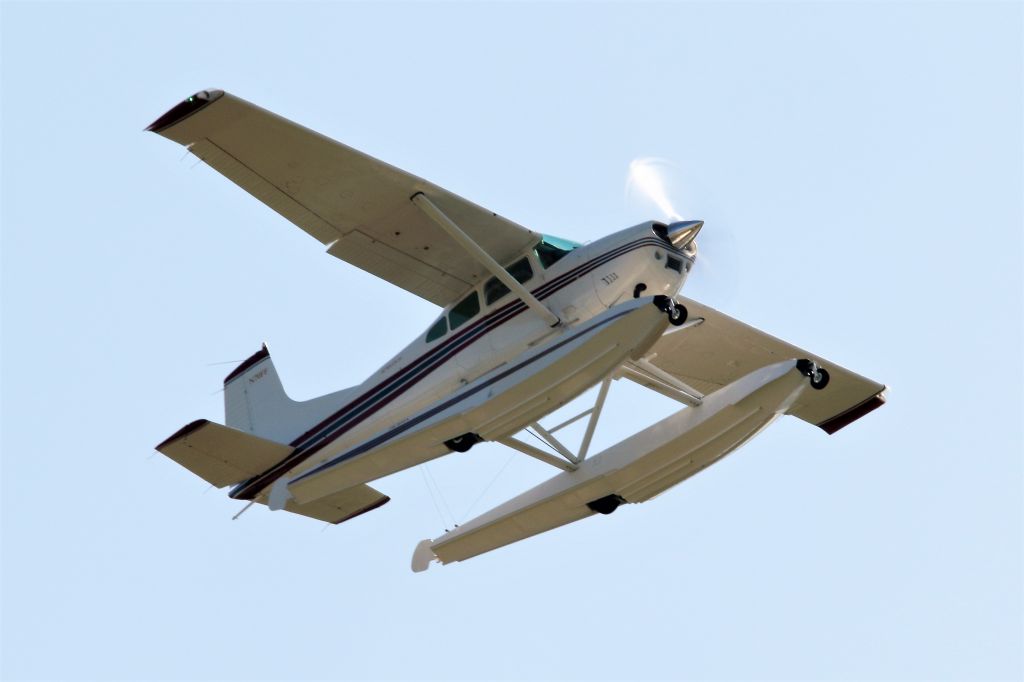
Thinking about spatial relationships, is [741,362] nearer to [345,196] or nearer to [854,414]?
[854,414]

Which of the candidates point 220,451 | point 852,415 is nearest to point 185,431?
point 220,451

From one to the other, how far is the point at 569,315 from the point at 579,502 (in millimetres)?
2467

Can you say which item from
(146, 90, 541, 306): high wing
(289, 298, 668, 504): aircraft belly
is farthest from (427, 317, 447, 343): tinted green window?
(289, 298, 668, 504): aircraft belly

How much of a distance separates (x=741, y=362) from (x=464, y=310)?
439 centimetres

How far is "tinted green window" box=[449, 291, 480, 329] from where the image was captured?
19.6m

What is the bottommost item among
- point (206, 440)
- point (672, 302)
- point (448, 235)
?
point (206, 440)

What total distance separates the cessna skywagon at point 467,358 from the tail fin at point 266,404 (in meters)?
0.04

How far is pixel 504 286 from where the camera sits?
63.7 ft

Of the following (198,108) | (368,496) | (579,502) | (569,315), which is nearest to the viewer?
(198,108)

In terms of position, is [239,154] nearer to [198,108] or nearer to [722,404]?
[198,108]

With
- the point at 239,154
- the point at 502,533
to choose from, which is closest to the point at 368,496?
the point at 502,533

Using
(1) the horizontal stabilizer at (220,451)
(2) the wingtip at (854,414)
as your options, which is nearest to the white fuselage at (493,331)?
(1) the horizontal stabilizer at (220,451)

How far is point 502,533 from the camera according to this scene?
20.3 m

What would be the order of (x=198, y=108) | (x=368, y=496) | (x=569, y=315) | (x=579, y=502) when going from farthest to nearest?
(x=368, y=496) < (x=579, y=502) < (x=569, y=315) < (x=198, y=108)
